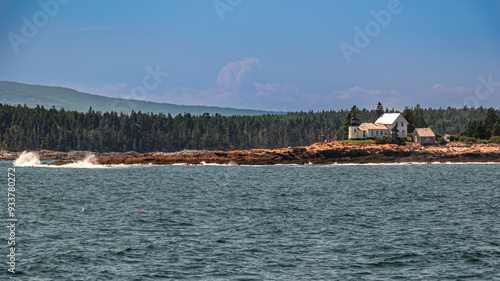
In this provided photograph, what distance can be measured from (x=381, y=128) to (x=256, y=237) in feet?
415

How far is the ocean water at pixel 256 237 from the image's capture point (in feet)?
73.2

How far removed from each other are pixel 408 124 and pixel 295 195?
12084cm

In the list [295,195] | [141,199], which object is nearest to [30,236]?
[141,199]

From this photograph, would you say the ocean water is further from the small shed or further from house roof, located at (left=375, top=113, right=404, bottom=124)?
house roof, located at (left=375, top=113, right=404, bottom=124)

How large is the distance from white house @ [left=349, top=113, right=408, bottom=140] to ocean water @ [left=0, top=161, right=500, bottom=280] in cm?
9613

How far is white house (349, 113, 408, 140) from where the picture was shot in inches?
5787

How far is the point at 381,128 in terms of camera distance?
488 feet

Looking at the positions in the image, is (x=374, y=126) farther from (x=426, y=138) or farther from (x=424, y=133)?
(x=426, y=138)

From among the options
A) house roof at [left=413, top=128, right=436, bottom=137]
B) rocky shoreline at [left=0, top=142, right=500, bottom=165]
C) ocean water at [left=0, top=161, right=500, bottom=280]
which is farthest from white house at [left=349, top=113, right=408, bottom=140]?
ocean water at [left=0, top=161, right=500, bottom=280]

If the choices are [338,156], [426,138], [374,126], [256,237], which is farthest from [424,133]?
[256,237]

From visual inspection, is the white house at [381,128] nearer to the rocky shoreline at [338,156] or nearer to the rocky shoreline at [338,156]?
the rocky shoreline at [338,156]

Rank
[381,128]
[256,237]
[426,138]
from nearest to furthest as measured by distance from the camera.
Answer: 1. [256,237]
2. [426,138]
3. [381,128]

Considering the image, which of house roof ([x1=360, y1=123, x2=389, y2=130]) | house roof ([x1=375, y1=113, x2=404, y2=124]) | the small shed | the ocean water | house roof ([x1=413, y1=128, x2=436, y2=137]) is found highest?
house roof ([x1=375, y1=113, x2=404, y2=124])

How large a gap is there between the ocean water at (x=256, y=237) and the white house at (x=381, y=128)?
96.1m
